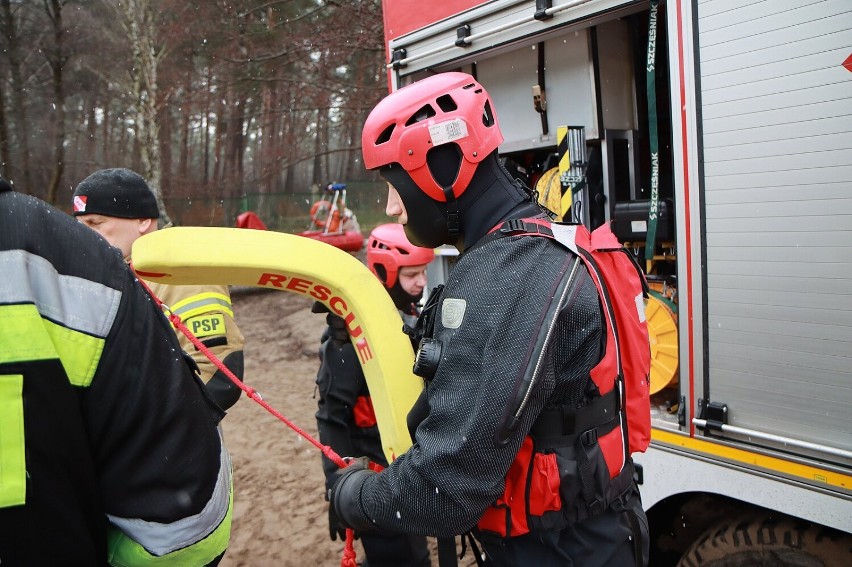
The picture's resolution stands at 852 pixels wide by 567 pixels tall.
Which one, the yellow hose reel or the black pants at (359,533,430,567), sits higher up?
the yellow hose reel

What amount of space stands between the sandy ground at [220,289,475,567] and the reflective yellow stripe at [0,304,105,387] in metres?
2.25

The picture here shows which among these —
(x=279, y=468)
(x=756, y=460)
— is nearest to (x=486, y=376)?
(x=756, y=460)

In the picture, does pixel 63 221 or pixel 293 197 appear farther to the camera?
pixel 293 197

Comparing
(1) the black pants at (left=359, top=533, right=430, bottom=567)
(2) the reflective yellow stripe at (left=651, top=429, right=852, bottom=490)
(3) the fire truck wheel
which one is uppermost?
(2) the reflective yellow stripe at (left=651, top=429, right=852, bottom=490)

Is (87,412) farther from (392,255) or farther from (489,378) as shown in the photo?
(392,255)

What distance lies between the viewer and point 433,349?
5.23ft

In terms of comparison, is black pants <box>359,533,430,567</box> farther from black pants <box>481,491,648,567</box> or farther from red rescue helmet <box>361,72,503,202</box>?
red rescue helmet <box>361,72,503,202</box>

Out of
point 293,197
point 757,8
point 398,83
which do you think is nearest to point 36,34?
point 293,197

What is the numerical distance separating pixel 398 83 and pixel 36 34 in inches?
886

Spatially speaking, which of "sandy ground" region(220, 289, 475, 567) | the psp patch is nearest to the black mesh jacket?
the psp patch

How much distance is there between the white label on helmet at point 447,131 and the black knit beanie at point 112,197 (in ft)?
5.59

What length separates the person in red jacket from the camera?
116 inches

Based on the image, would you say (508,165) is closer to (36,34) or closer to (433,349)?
(433,349)

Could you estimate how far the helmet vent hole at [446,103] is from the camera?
184 cm
